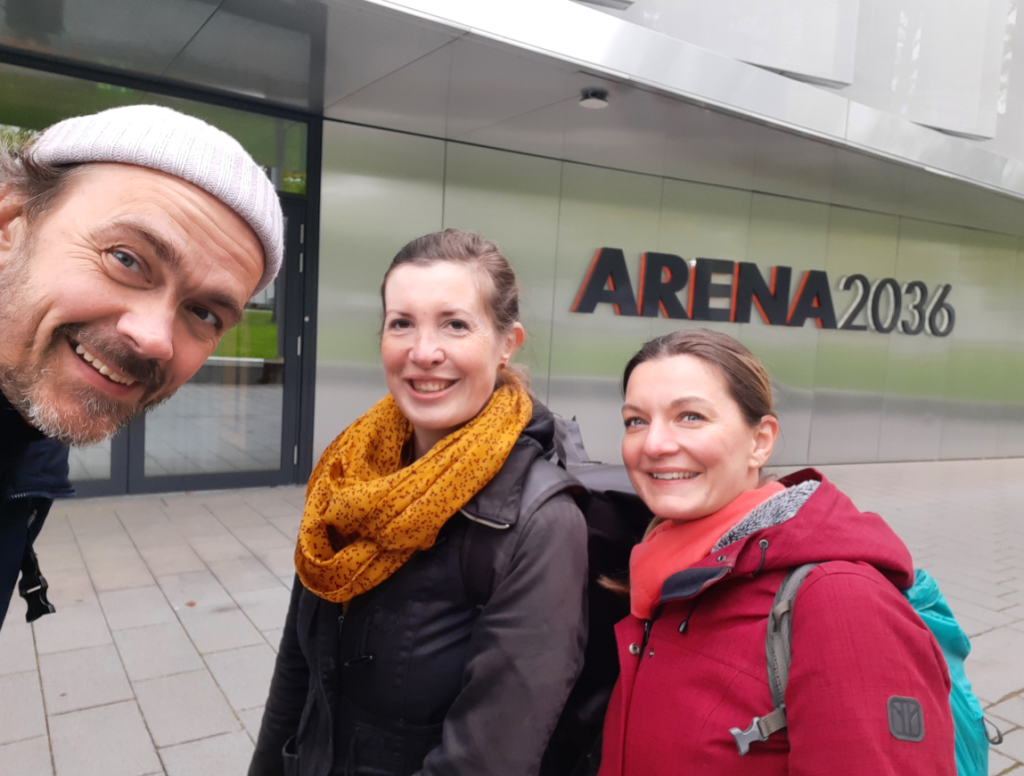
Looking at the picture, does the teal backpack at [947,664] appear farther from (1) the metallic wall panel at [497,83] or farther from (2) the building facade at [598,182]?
(1) the metallic wall panel at [497,83]

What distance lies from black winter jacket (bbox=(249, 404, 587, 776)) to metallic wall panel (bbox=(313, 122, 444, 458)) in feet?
19.4

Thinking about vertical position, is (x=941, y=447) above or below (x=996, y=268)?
below

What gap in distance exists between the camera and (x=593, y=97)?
19.9 feet

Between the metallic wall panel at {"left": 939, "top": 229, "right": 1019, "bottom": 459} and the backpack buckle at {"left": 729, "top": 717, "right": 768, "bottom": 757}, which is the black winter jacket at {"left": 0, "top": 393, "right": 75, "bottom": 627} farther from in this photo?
the metallic wall panel at {"left": 939, "top": 229, "right": 1019, "bottom": 459}

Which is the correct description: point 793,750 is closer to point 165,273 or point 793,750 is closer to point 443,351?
point 443,351

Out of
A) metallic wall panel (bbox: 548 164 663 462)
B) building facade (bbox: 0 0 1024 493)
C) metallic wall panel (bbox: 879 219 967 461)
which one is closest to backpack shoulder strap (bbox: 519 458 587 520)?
building facade (bbox: 0 0 1024 493)

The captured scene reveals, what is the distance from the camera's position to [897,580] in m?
1.32

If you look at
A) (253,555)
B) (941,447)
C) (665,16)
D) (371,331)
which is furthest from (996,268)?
(253,555)

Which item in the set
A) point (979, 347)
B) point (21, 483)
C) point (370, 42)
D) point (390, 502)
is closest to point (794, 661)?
point (390, 502)

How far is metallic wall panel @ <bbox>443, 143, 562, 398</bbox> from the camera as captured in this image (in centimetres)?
788

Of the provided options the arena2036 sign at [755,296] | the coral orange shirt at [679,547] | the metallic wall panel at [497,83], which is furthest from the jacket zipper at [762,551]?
the arena2036 sign at [755,296]

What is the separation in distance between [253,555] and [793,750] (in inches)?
188

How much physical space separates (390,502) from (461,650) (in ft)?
1.08

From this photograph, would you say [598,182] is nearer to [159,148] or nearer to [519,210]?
[519,210]
